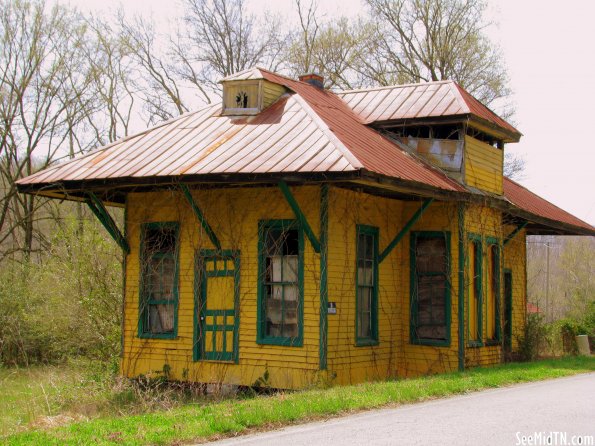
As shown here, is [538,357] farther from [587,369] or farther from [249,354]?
[249,354]

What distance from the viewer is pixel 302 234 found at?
49.0ft

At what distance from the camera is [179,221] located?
16.4 metres

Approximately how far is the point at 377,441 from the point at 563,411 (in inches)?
122

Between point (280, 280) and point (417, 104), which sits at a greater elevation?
point (417, 104)

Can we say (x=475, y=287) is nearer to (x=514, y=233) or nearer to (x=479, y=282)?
(x=479, y=282)

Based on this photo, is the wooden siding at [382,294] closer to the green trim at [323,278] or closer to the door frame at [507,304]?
the green trim at [323,278]

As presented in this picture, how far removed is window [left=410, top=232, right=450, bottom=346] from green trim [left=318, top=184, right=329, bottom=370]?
325cm

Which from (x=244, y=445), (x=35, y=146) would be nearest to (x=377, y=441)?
(x=244, y=445)

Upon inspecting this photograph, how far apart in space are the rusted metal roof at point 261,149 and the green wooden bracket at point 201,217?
482 millimetres

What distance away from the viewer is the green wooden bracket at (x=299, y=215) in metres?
13.9

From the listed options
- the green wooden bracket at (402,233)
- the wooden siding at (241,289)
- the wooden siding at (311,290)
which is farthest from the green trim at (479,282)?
the wooden siding at (241,289)

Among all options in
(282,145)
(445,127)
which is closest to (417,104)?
(445,127)

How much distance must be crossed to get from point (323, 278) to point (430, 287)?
11.8 feet

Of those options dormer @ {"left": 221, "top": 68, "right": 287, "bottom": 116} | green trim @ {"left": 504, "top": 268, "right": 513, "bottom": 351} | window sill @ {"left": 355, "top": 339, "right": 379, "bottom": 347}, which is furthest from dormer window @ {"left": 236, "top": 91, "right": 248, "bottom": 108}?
green trim @ {"left": 504, "top": 268, "right": 513, "bottom": 351}
